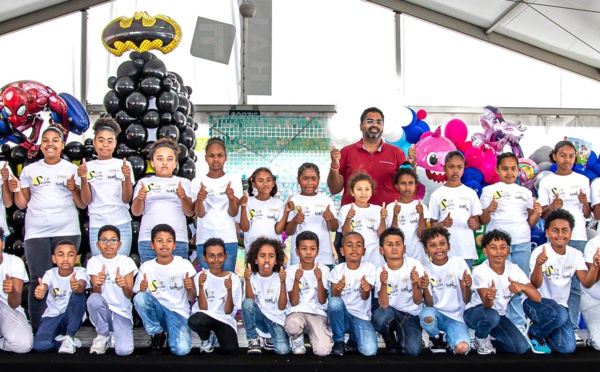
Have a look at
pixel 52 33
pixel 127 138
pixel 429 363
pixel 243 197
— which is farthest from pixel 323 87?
pixel 429 363

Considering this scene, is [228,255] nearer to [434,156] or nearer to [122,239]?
[122,239]

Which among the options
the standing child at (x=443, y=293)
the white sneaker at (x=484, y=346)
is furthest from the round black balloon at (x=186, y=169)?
the white sneaker at (x=484, y=346)

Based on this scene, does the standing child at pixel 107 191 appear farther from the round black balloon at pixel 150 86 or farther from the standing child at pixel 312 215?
the standing child at pixel 312 215

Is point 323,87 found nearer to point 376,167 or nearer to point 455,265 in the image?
point 376,167

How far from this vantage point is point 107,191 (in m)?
4.41

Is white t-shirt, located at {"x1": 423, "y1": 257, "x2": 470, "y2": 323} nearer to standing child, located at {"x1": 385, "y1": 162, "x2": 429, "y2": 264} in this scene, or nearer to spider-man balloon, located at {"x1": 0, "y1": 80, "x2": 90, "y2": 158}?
standing child, located at {"x1": 385, "y1": 162, "x2": 429, "y2": 264}

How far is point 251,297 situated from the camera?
411 cm

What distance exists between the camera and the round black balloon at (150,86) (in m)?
5.27

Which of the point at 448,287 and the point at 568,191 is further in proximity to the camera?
the point at 568,191

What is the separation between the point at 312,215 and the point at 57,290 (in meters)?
1.69

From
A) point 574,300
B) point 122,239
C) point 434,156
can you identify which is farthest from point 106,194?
point 574,300

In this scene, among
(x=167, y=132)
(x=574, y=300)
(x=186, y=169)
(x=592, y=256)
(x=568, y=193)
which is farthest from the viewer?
(x=186, y=169)

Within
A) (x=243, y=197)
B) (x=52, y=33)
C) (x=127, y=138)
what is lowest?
(x=243, y=197)

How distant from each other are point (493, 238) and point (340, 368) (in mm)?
1243
